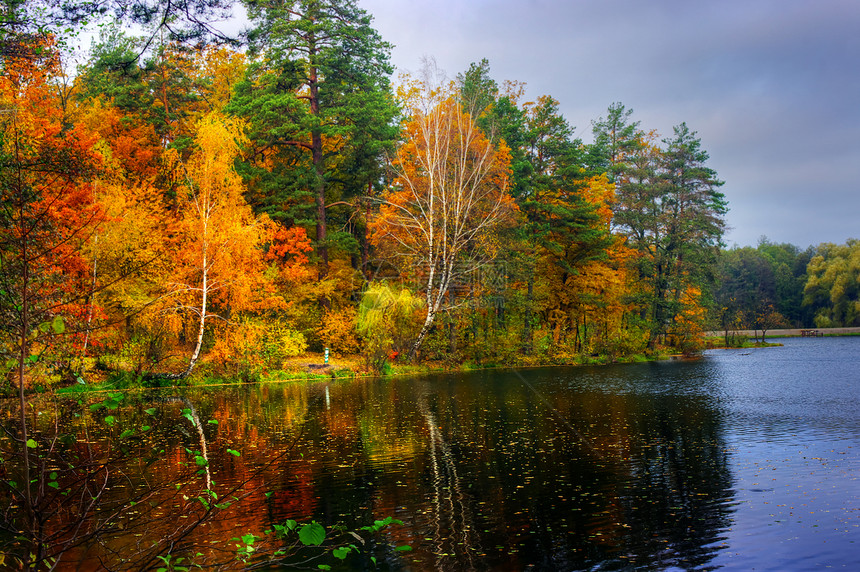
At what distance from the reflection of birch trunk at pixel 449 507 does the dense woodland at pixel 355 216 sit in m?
14.6

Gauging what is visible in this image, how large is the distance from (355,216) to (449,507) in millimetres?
28724

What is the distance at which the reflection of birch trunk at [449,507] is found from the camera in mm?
6785

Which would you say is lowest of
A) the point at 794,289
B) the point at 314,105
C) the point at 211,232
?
the point at 794,289

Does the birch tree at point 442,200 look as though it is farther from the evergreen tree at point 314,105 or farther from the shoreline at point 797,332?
the shoreline at point 797,332

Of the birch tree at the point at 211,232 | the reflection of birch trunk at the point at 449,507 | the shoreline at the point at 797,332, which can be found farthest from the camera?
the shoreline at the point at 797,332

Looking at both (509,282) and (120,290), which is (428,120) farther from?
(120,290)

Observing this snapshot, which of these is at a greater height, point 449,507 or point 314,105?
point 314,105

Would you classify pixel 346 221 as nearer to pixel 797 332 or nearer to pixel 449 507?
pixel 449 507

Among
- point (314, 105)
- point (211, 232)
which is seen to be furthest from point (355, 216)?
point (211, 232)

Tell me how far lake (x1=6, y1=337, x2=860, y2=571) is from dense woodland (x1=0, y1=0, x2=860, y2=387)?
746cm

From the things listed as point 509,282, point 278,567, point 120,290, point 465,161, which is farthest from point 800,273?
point 278,567

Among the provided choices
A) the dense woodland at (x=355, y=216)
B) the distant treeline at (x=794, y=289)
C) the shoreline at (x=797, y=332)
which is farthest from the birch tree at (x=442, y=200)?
the shoreline at (x=797, y=332)

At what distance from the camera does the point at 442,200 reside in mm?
29703

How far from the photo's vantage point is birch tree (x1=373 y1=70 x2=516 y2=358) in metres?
29.9
